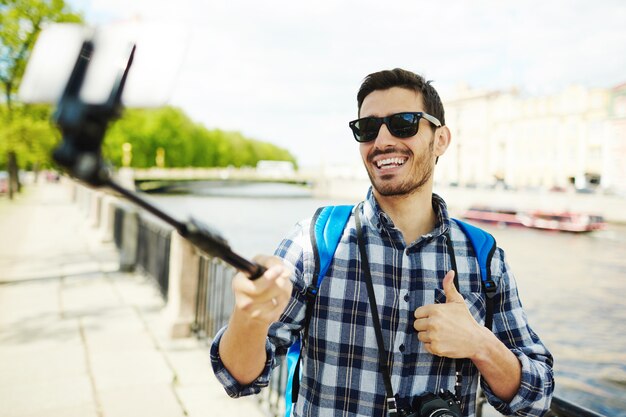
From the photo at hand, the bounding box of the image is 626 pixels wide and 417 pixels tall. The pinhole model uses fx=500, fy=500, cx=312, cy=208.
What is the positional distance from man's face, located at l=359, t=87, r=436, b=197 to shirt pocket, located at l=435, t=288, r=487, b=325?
327mm

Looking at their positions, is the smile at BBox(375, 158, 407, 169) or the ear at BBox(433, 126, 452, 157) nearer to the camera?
the smile at BBox(375, 158, 407, 169)

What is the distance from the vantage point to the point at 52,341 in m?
5.08

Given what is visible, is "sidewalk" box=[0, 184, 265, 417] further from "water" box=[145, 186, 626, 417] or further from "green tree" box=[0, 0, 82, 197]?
"green tree" box=[0, 0, 82, 197]

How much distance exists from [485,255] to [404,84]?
58cm

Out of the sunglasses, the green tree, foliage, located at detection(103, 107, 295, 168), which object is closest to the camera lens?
the sunglasses

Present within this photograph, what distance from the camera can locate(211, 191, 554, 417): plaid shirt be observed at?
4.59ft

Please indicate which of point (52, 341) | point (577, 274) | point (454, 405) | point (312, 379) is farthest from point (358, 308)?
point (577, 274)

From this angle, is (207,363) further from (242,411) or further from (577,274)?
(577,274)

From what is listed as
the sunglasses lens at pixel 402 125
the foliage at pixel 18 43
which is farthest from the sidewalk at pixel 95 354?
the foliage at pixel 18 43

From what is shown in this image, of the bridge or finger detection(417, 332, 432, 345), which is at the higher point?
the bridge

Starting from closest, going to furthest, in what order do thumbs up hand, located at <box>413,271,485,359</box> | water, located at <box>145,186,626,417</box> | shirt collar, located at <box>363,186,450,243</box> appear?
thumbs up hand, located at <box>413,271,485,359</box> → shirt collar, located at <box>363,186,450,243</box> → water, located at <box>145,186,626,417</box>

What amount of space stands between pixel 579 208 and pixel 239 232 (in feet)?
81.8

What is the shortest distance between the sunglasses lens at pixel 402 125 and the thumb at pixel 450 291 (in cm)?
45

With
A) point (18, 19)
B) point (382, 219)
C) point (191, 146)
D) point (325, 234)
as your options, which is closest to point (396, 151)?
point (382, 219)
